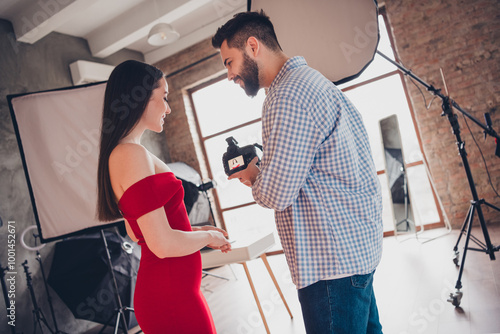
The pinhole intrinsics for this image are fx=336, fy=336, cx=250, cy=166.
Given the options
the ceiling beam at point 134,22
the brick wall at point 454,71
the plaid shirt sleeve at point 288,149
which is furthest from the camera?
the ceiling beam at point 134,22

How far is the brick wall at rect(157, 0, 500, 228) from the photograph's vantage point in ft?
11.7

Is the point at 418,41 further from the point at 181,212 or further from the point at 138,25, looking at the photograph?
the point at 181,212

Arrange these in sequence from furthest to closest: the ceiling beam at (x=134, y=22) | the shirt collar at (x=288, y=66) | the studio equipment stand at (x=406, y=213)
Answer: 1. the ceiling beam at (x=134, y=22)
2. the studio equipment stand at (x=406, y=213)
3. the shirt collar at (x=288, y=66)

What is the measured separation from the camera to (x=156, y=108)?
1.24 meters

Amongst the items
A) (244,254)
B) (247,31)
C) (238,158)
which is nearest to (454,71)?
(244,254)

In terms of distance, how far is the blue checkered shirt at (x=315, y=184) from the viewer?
0.87 m

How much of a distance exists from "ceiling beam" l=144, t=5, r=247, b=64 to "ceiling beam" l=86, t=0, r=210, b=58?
620 millimetres

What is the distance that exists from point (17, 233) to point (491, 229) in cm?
474

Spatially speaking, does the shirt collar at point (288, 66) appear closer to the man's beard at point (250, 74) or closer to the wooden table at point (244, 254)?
the man's beard at point (250, 74)

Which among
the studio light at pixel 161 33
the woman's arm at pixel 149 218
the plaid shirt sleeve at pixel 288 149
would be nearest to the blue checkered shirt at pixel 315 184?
the plaid shirt sleeve at pixel 288 149

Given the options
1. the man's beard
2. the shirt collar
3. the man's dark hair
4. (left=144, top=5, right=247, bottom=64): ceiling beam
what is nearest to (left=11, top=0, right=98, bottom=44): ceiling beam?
(left=144, top=5, right=247, bottom=64): ceiling beam

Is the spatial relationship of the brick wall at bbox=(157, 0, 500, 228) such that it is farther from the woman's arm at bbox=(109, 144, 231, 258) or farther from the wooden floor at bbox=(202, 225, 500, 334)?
the woman's arm at bbox=(109, 144, 231, 258)

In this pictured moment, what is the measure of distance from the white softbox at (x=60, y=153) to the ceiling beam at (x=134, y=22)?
1.80 meters

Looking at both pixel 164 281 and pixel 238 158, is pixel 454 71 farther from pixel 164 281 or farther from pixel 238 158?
pixel 164 281
